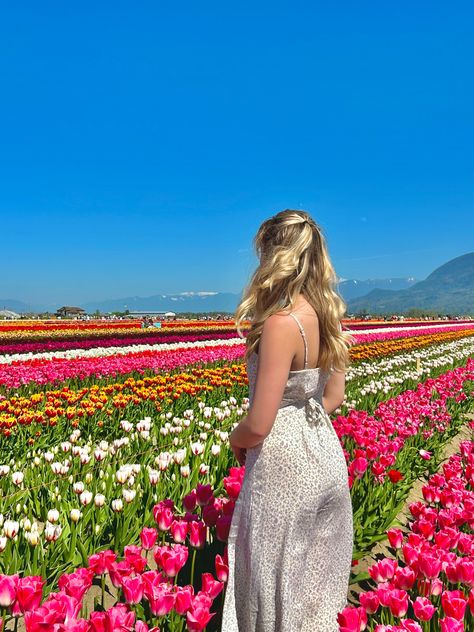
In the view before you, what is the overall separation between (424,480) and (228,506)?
3.94 meters

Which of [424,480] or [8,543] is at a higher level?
[8,543]

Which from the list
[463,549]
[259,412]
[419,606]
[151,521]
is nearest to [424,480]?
[463,549]

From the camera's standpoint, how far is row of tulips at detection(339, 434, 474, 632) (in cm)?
218

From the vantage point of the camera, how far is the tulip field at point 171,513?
7.22 feet

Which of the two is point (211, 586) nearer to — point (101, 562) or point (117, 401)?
point (101, 562)

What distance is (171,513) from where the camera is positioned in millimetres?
2959

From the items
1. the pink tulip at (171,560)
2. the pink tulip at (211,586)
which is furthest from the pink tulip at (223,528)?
the pink tulip at (211,586)

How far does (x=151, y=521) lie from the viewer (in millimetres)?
3639

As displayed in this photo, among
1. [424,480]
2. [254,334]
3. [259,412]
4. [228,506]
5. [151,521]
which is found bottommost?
[424,480]

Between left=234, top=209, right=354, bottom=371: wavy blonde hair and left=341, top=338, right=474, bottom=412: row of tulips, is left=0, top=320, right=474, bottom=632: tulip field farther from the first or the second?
left=234, top=209, right=354, bottom=371: wavy blonde hair

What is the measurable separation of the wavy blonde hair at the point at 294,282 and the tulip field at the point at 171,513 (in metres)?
0.82

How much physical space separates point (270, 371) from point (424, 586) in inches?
54.6

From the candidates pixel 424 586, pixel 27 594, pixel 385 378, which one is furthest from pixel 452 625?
pixel 385 378

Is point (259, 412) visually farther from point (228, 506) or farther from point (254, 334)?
point (228, 506)
